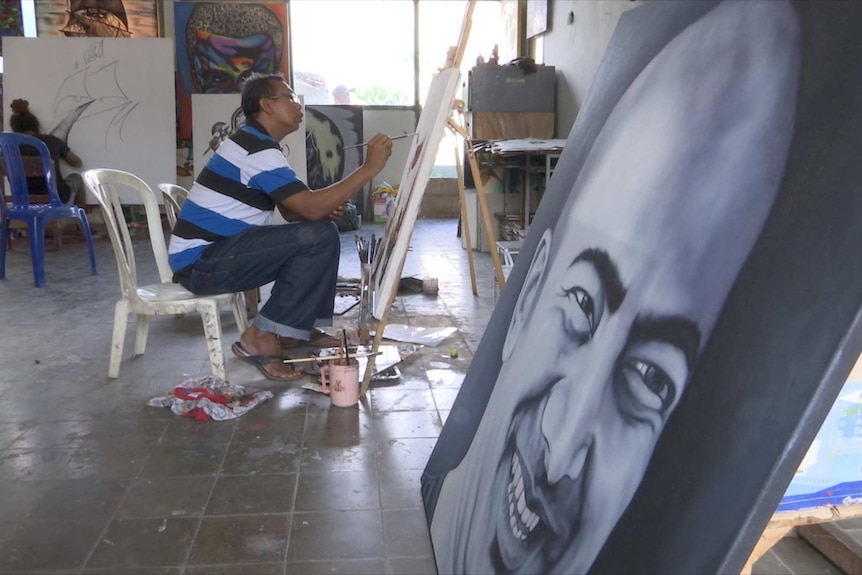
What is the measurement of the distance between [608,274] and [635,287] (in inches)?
3.6

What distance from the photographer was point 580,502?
0.81 metres

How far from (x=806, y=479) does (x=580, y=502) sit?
0.94 ft

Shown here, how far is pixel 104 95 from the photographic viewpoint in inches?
240

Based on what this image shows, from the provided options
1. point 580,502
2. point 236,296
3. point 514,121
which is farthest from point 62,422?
point 514,121

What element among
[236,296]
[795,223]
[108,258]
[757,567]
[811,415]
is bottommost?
[108,258]

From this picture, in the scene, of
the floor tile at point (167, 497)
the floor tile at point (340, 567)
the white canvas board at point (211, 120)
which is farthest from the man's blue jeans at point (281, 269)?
the white canvas board at point (211, 120)

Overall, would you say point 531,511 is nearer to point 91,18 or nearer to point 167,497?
point 167,497

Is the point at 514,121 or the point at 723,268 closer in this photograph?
the point at 723,268

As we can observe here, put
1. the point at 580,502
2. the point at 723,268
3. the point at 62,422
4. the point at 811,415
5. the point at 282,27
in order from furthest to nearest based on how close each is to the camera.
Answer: the point at 282,27, the point at 62,422, the point at 580,502, the point at 723,268, the point at 811,415

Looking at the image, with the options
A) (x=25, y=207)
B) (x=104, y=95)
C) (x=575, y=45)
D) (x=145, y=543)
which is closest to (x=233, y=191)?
(x=145, y=543)

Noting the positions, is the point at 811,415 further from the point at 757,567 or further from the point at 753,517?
the point at 757,567

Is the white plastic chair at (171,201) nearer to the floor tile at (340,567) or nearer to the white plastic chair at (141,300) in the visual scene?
the white plastic chair at (141,300)

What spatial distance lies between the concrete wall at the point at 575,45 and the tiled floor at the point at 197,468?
8.34ft

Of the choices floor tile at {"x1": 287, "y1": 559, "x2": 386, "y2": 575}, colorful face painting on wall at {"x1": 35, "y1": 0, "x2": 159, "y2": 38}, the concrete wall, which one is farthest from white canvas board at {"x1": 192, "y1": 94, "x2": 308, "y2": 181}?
floor tile at {"x1": 287, "y1": 559, "x2": 386, "y2": 575}
